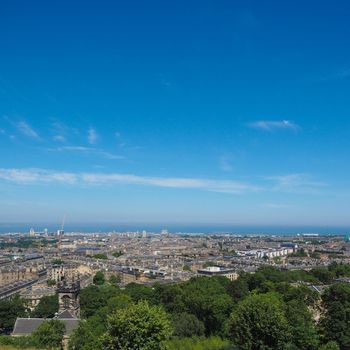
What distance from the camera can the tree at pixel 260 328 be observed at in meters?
23.8

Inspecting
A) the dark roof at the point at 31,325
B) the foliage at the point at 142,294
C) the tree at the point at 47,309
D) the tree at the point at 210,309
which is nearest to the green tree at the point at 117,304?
the dark roof at the point at 31,325

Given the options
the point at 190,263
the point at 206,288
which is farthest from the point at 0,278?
the point at 206,288

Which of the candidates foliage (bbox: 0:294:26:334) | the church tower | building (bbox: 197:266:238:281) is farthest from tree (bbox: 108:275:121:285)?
the church tower

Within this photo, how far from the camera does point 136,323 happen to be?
21.5 meters

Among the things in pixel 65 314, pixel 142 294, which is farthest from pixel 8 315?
pixel 142 294

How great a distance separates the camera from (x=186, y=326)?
3008cm

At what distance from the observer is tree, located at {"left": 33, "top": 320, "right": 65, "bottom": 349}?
2780 cm

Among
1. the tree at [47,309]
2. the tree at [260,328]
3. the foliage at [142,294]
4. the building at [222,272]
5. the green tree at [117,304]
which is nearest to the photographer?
the tree at [260,328]

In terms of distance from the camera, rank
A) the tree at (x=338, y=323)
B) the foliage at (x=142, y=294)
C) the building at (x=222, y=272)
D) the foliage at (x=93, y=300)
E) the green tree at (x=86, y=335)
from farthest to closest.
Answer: the building at (x=222, y=272) → the foliage at (x=142, y=294) → the foliage at (x=93, y=300) → the tree at (x=338, y=323) → the green tree at (x=86, y=335)

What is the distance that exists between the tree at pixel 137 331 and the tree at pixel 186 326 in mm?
8089

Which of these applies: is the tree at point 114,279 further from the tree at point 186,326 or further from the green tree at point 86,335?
the green tree at point 86,335

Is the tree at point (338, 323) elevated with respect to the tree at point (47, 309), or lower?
elevated

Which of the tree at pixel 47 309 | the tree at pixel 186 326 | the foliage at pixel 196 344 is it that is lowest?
the tree at pixel 47 309

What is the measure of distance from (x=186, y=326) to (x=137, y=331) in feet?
31.5
